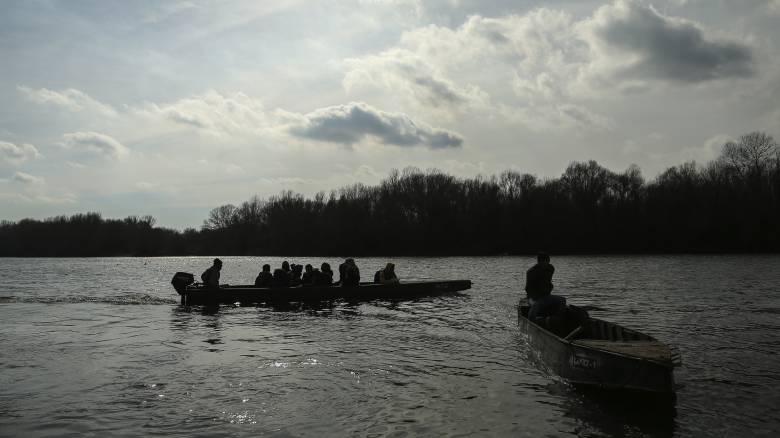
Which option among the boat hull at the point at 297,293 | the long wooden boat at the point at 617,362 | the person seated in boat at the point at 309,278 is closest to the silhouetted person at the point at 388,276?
the boat hull at the point at 297,293

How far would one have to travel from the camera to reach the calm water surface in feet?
27.4

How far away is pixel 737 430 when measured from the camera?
7.95 metres

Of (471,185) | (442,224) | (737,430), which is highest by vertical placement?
(471,185)

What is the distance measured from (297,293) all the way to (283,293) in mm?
652

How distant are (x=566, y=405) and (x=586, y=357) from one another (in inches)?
39.2

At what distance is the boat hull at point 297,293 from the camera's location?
24.2m

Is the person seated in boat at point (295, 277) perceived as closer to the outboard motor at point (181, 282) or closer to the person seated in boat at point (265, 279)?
the person seated in boat at point (265, 279)

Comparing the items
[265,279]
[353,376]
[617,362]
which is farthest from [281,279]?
[617,362]

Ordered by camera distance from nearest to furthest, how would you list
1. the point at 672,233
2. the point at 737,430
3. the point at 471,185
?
the point at 737,430 → the point at 672,233 → the point at 471,185

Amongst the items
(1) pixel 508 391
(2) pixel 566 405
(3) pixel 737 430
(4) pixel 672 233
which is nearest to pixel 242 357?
(1) pixel 508 391

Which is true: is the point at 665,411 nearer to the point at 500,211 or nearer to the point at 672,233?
the point at 672,233

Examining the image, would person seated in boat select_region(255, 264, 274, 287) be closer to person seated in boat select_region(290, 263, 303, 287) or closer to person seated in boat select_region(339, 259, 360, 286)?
person seated in boat select_region(290, 263, 303, 287)

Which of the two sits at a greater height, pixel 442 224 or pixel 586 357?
pixel 442 224

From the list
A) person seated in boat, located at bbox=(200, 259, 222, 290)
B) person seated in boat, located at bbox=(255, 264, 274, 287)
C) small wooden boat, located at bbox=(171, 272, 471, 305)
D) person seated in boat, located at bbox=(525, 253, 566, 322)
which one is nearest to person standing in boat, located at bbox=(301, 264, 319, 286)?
small wooden boat, located at bbox=(171, 272, 471, 305)
